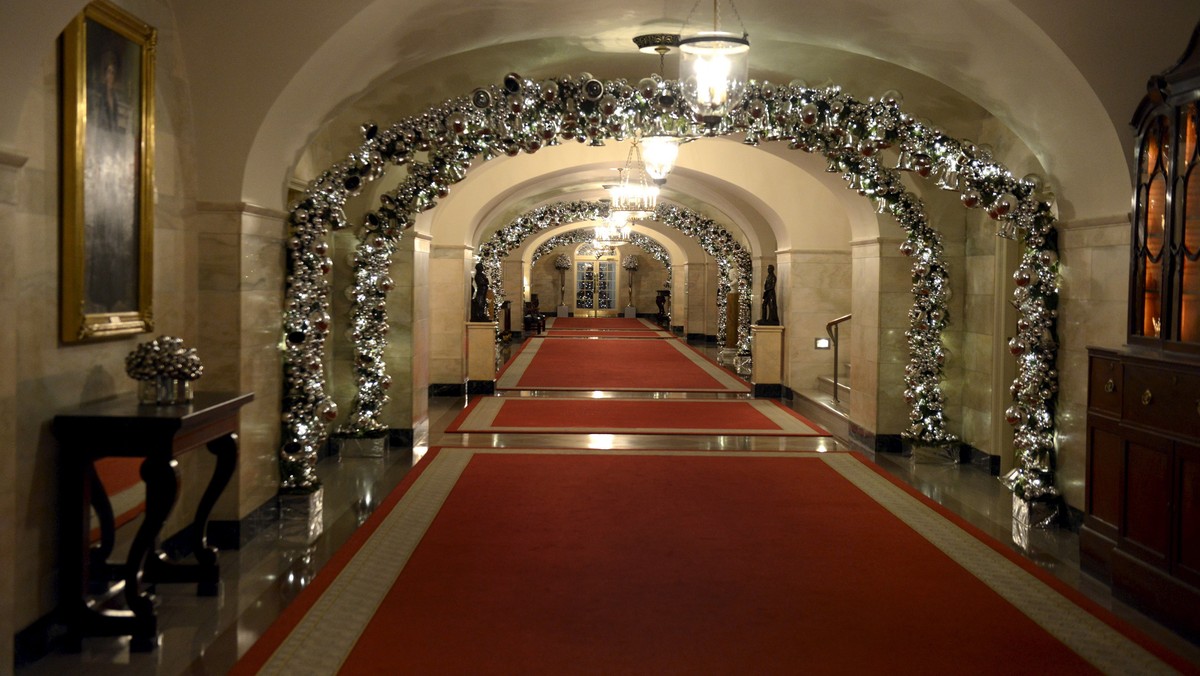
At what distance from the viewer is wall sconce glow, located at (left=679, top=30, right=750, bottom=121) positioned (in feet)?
16.4

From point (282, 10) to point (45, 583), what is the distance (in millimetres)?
3315

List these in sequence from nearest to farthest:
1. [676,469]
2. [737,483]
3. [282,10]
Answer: [282,10] → [737,483] → [676,469]

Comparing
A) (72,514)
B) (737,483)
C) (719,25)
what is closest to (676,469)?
(737,483)

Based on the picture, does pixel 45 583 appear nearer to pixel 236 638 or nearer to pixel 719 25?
pixel 236 638

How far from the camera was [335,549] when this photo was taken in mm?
5914

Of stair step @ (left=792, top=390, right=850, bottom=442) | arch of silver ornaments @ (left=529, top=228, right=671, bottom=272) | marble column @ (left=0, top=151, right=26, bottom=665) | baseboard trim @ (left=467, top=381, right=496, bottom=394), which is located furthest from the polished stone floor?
arch of silver ornaments @ (left=529, top=228, right=671, bottom=272)

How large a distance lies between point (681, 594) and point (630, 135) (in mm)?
3758

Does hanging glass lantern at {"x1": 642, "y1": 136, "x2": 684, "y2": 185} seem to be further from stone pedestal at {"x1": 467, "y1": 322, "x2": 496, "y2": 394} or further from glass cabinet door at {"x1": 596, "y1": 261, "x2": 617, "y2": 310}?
glass cabinet door at {"x1": 596, "y1": 261, "x2": 617, "y2": 310}

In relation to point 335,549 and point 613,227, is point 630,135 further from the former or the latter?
point 613,227

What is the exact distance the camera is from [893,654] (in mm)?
4215

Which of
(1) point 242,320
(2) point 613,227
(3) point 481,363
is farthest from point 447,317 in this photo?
(2) point 613,227

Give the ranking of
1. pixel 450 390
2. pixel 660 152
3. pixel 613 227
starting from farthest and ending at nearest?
pixel 613 227 → pixel 450 390 → pixel 660 152

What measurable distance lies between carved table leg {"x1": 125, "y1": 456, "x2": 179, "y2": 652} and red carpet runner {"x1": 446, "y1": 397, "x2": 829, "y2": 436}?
6281 mm

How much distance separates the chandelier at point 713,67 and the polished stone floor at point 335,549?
272 centimetres
